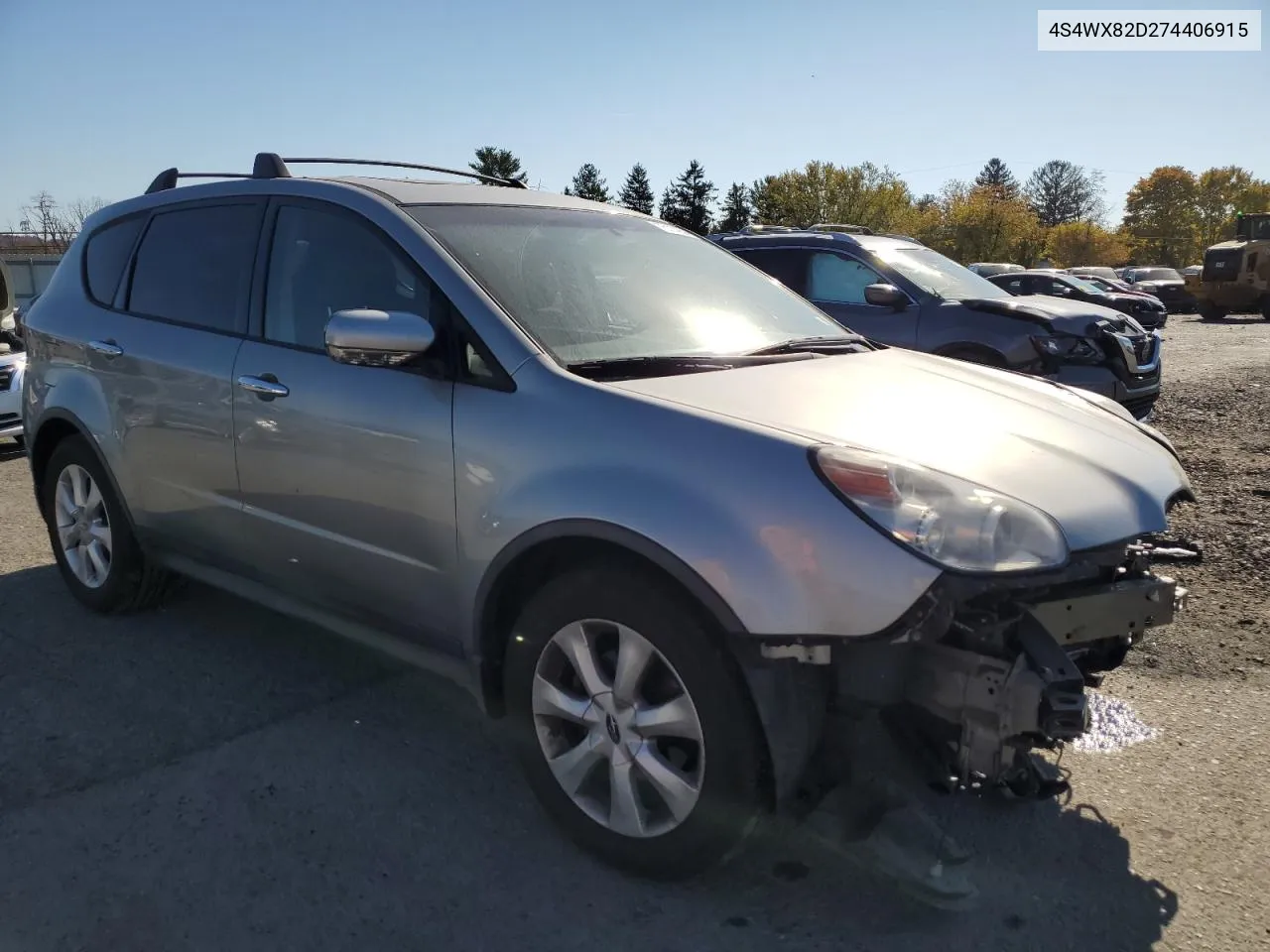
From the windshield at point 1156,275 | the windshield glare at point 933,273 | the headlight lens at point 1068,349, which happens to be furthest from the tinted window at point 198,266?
the windshield at point 1156,275

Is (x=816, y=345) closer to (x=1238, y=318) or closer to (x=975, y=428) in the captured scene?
(x=975, y=428)

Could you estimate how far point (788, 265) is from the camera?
8.67 metres

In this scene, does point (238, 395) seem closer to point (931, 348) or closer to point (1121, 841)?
point (1121, 841)

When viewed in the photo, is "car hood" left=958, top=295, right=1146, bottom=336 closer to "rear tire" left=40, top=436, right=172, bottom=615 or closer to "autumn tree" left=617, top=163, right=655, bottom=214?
"rear tire" left=40, top=436, right=172, bottom=615

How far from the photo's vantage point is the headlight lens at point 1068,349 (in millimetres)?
7703

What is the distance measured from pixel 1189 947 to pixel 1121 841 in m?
0.45

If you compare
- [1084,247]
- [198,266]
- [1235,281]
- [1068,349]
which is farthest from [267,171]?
[1084,247]

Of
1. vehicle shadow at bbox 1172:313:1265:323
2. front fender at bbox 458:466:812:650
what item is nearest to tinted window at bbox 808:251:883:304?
front fender at bbox 458:466:812:650

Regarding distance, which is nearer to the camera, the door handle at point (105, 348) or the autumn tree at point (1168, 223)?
the door handle at point (105, 348)

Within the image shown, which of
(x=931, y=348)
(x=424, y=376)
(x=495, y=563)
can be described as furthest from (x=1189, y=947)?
(x=931, y=348)

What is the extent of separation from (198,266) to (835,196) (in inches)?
2764

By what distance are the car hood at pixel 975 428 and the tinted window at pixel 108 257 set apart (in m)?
2.87

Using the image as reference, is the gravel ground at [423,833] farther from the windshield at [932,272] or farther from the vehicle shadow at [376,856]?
the windshield at [932,272]

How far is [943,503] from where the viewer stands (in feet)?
7.57
